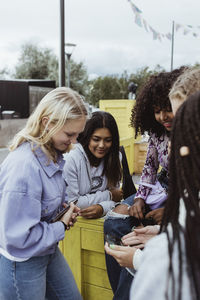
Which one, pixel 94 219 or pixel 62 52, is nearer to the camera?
pixel 94 219

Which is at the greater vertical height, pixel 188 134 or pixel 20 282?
pixel 188 134

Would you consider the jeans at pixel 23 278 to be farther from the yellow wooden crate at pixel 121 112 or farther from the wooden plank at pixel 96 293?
the yellow wooden crate at pixel 121 112

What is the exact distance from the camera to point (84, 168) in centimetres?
235

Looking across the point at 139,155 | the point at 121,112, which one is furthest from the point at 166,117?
the point at 121,112

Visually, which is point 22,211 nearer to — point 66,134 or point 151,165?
point 66,134

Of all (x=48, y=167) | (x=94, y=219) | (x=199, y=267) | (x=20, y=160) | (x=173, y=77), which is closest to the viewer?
(x=199, y=267)

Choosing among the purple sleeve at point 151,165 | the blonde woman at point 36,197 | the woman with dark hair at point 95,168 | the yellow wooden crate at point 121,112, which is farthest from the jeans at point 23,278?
the yellow wooden crate at point 121,112

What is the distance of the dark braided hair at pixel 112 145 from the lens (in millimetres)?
2447

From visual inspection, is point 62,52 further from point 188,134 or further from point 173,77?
point 188,134

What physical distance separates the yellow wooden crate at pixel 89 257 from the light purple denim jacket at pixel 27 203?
68 centimetres

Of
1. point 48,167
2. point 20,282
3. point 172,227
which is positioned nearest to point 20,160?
point 48,167

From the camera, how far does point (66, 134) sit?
5.70ft

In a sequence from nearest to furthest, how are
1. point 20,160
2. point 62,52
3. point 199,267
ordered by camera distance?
point 199,267, point 20,160, point 62,52

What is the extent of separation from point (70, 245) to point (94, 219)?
0.35 m
